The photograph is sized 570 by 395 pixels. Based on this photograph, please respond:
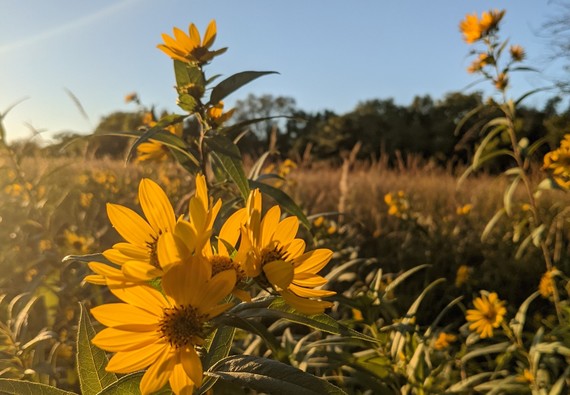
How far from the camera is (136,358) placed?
1.60 feet

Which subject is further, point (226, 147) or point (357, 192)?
point (357, 192)

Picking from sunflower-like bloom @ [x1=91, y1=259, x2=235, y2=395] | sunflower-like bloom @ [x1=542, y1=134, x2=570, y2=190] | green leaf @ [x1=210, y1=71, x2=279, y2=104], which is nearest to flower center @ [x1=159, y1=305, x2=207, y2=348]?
sunflower-like bloom @ [x1=91, y1=259, x2=235, y2=395]

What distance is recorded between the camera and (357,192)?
5.87 m

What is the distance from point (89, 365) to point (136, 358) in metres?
0.13

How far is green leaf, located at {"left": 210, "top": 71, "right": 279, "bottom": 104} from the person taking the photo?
2.94 ft

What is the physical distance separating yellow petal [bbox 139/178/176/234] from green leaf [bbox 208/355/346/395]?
7.2 inches

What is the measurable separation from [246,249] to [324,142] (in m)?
19.0

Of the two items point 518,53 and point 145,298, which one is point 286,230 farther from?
point 518,53

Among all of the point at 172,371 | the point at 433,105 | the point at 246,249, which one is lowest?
the point at 172,371

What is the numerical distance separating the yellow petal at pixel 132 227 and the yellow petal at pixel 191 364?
15 centimetres

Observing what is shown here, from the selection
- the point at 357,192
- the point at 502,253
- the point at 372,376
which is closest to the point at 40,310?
the point at 372,376

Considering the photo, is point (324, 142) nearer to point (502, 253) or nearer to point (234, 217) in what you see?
point (502, 253)

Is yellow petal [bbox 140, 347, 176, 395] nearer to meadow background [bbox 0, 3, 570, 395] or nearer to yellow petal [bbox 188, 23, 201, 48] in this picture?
A: meadow background [bbox 0, 3, 570, 395]

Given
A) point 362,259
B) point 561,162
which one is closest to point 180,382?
point 362,259
